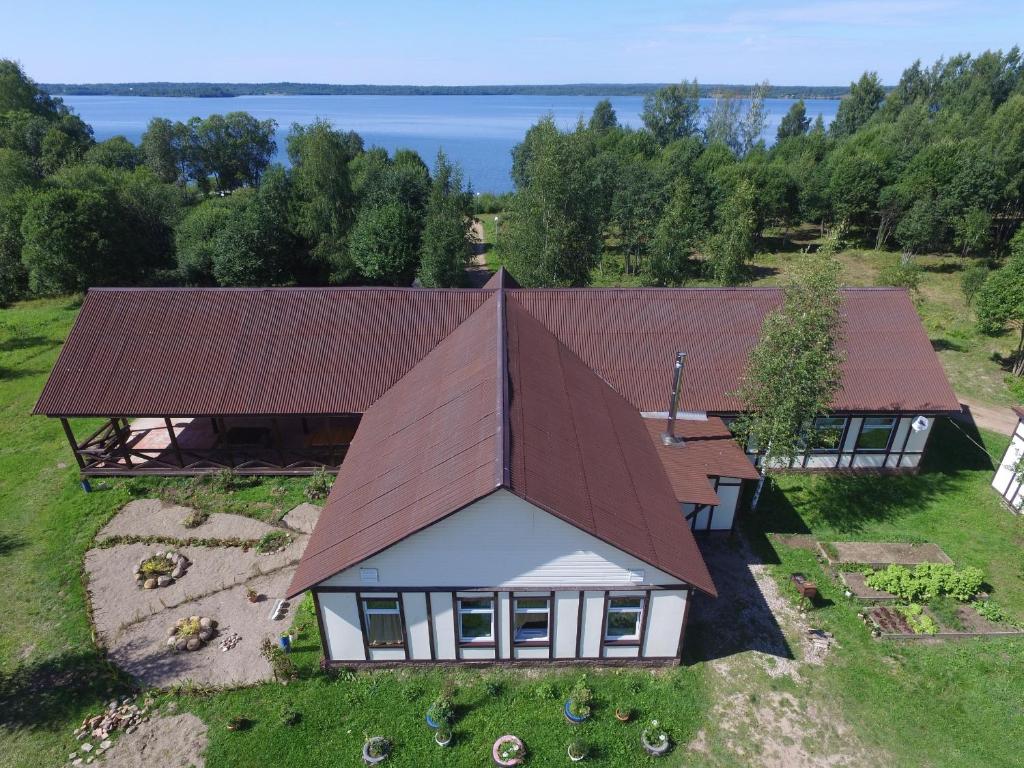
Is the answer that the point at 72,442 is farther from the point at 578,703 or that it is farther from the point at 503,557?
the point at 578,703

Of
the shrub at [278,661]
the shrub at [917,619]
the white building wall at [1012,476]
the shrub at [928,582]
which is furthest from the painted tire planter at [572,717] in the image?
the white building wall at [1012,476]

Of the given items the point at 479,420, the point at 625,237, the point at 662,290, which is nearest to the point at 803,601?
the point at 479,420

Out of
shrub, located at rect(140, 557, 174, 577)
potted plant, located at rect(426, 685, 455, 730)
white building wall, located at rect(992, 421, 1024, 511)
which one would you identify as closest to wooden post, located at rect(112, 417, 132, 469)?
shrub, located at rect(140, 557, 174, 577)

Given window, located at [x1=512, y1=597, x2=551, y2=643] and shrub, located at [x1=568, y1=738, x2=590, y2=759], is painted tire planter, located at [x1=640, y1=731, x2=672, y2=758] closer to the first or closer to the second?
shrub, located at [x1=568, y1=738, x2=590, y2=759]

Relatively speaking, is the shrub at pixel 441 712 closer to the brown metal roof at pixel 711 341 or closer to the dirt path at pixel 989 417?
the brown metal roof at pixel 711 341

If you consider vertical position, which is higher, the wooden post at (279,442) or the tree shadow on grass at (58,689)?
the wooden post at (279,442)

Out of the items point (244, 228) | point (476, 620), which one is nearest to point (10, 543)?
point (476, 620)
